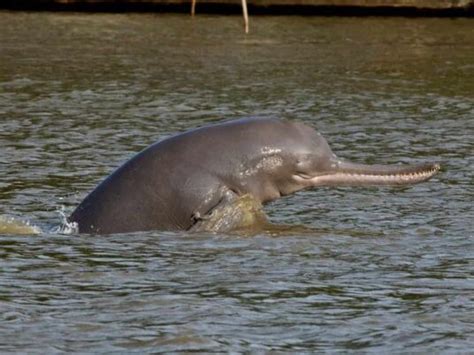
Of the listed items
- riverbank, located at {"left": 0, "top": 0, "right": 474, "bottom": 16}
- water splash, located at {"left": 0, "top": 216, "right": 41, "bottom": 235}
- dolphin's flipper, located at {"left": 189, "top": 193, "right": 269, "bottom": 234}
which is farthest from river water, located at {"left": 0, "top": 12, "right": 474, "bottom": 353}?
riverbank, located at {"left": 0, "top": 0, "right": 474, "bottom": 16}

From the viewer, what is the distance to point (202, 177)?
34.9 ft

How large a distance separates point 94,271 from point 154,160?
163cm

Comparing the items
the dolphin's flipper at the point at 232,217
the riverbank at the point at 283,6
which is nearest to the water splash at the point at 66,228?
the dolphin's flipper at the point at 232,217

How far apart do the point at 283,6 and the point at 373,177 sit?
1489cm

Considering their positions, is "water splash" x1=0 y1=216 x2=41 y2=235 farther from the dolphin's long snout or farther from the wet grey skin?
the dolphin's long snout

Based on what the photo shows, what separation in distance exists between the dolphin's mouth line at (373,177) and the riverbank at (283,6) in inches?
575

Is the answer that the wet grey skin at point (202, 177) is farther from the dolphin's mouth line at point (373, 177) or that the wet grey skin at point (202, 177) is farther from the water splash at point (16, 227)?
the water splash at point (16, 227)

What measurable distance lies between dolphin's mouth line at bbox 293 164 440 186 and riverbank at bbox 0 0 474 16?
14611 millimetres

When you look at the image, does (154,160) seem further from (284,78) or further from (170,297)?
(284,78)

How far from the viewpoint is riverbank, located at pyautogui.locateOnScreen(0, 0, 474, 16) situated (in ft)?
83.8

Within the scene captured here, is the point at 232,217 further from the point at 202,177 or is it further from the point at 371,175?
the point at 371,175

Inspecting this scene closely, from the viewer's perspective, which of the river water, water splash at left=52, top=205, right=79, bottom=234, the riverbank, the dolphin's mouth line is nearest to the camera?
the river water

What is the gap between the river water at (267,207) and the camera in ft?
25.7

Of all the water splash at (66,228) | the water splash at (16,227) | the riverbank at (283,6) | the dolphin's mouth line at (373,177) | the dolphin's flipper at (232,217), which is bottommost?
the riverbank at (283,6)
